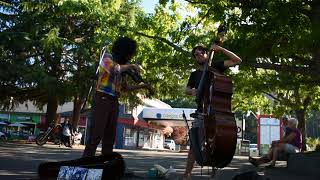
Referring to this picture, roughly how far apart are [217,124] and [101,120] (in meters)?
1.39

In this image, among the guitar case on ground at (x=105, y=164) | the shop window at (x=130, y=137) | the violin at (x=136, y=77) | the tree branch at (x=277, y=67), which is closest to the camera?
the guitar case on ground at (x=105, y=164)

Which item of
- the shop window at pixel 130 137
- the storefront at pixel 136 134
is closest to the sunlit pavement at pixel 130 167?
the storefront at pixel 136 134

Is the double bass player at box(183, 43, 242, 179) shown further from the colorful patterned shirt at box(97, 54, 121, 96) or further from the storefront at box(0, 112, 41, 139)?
the storefront at box(0, 112, 41, 139)

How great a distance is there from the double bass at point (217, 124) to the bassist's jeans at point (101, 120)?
1047 millimetres

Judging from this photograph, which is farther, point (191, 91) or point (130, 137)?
point (130, 137)

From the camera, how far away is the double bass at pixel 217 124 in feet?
15.2

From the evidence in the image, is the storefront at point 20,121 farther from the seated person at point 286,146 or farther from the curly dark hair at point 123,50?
the curly dark hair at point 123,50

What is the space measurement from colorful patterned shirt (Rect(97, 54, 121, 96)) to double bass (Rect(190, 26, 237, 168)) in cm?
105

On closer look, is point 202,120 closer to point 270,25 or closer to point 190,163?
point 190,163

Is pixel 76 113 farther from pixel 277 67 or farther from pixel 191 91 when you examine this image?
pixel 191 91

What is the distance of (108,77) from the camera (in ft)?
17.4

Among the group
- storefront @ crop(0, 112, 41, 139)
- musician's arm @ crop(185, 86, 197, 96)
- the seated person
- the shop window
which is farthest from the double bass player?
storefront @ crop(0, 112, 41, 139)

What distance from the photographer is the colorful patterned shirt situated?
207 inches

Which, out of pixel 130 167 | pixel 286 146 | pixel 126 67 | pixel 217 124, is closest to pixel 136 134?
pixel 286 146
